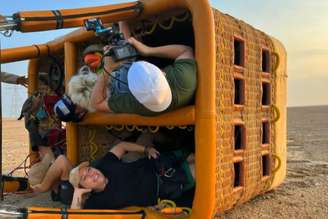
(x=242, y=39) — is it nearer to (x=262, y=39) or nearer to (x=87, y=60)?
(x=262, y=39)

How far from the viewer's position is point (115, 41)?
3543mm

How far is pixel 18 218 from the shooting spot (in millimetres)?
2635

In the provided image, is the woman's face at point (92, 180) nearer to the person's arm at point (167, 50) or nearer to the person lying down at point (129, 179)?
the person lying down at point (129, 179)

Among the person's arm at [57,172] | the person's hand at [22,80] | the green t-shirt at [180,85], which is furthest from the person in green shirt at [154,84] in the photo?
the person's hand at [22,80]

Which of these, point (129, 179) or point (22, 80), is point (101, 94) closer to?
point (129, 179)

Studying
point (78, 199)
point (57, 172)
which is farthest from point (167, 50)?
point (57, 172)

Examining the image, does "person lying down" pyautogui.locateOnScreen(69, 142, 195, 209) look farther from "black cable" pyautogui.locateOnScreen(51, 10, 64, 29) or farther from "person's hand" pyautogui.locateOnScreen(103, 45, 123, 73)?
"black cable" pyautogui.locateOnScreen(51, 10, 64, 29)

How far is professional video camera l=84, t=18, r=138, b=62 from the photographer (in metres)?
3.30

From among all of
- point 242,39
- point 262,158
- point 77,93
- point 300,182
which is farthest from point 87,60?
point 300,182

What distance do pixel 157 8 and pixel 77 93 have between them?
949 mm

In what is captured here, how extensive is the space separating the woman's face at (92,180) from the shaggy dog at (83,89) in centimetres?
64

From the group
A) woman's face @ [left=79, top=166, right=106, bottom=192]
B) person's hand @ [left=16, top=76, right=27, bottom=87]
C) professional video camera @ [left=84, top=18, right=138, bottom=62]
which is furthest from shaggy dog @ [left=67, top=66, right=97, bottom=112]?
person's hand @ [left=16, top=76, right=27, bottom=87]

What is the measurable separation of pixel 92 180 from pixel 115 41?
0.99 metres

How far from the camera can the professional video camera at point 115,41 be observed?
10.8ft
